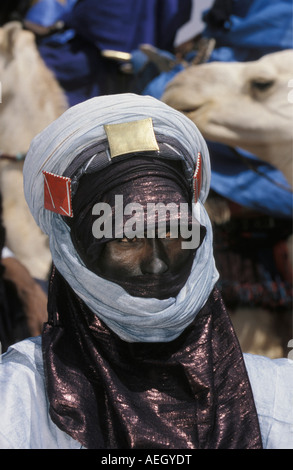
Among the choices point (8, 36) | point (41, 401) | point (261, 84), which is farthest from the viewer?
point (8, 36)

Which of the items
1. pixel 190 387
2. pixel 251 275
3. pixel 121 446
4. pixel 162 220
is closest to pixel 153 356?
pixel 190 387

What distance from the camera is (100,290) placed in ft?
5.21

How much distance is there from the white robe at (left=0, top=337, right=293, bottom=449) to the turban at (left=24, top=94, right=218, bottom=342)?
0.65 feet

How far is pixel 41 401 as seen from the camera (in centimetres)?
155

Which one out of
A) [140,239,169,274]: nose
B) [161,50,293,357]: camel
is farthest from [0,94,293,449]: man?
Answer: [161,50,293,357]: camel

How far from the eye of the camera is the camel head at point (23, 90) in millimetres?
3791

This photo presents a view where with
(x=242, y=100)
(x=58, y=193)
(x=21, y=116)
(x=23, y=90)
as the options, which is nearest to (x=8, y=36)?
(x=23, y=90)

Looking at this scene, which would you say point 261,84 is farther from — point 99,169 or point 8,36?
point 99,169

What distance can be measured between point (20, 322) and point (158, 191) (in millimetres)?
1890

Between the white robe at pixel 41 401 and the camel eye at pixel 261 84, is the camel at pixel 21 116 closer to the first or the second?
the camel eye at pixel 261 84

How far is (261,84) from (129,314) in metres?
2.12

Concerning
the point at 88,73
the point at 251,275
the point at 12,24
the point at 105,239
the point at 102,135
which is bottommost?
the point at 251,275

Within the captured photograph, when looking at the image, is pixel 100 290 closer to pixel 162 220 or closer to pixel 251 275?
pixel 162 220

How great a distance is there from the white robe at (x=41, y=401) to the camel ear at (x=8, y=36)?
2.48 metres
